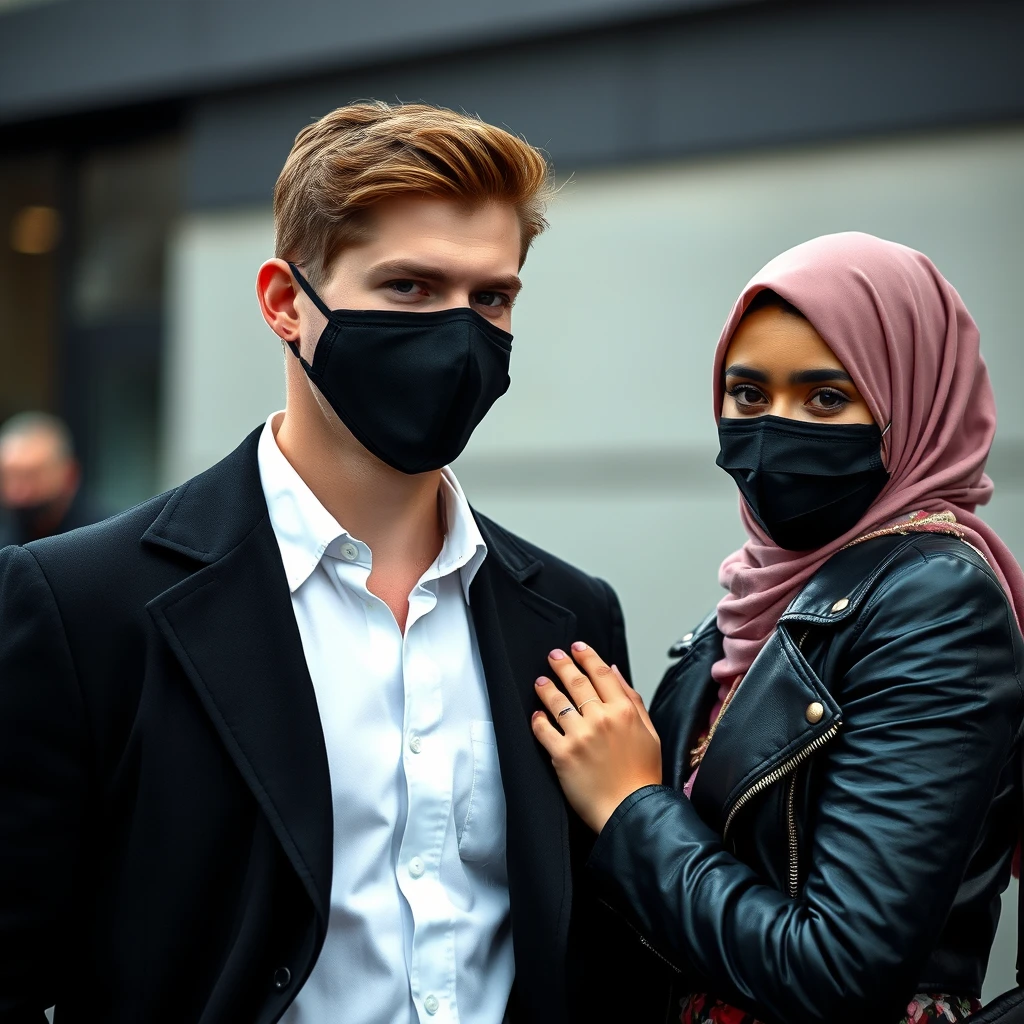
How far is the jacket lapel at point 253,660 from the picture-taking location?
1938mm

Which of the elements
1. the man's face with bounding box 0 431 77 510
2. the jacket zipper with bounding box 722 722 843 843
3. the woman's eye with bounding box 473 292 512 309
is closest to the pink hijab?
the jacket zipper with bounding box 722 722 843 843

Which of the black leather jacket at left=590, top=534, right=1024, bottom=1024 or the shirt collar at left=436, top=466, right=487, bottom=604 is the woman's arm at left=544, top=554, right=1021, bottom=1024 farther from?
the shirt collar at left=436, top=466, right=487, bottom=604

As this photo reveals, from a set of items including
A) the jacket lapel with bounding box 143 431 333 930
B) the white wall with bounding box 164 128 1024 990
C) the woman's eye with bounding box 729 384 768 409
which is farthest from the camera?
the white wall with bounding box 164 128 1024 990

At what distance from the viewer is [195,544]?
2.12 m

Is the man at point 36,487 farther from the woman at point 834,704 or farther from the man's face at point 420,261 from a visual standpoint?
the woman at point 834,704

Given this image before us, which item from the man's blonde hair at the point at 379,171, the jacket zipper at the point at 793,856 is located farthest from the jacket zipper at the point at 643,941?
the man's blonde hair at the point at 379,171

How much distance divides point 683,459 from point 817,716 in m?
3.89

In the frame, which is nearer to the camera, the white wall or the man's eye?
the man's eye

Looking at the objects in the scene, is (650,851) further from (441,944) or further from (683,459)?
(683,459)

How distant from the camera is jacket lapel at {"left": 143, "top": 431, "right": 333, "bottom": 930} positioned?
1.94 metres

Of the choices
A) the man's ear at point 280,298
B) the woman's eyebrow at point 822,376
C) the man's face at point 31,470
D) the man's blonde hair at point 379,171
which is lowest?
the man's face at point 31,470

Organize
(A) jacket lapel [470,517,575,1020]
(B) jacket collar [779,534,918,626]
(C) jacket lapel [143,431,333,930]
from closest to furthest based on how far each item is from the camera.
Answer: (C) jacket lapel [143,431,333,930]
(B) jacket collar [779,534,918,626]
(A) jacket lapel [470,517,575,1020]

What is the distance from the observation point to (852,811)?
1.90m

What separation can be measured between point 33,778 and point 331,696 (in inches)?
18.5
